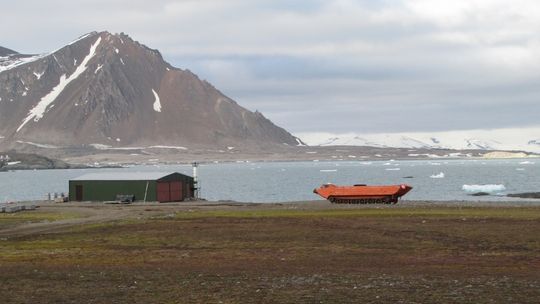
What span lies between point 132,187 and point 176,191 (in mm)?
5435

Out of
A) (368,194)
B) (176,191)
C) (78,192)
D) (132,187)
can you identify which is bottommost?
(368,194)

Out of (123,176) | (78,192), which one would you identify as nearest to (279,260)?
(123,176)

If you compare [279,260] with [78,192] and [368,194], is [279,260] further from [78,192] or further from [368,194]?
[78,192]

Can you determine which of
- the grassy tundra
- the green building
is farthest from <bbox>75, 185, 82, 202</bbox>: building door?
the grassy tundra

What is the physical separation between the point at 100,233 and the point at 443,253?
23.8 m

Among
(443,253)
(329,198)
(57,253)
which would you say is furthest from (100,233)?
(329,198)

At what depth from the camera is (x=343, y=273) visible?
102ft

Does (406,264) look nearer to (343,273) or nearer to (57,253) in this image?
(343,273)

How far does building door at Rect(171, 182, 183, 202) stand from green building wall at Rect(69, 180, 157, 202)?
2813 millimetres

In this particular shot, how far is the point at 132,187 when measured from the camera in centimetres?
10062

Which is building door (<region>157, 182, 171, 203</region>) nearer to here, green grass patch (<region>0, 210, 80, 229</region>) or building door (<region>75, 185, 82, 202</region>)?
building door (<region>75, 185, 82, 202</region>)

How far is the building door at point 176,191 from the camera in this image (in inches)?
3994

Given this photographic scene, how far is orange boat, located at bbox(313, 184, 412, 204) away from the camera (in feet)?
295

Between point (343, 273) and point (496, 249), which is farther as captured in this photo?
point (496, 249)
